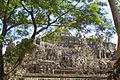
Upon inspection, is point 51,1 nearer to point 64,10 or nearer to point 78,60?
point 64,10

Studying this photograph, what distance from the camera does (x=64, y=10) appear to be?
27.7ft

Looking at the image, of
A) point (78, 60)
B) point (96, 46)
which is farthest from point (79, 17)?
point (96, 46)

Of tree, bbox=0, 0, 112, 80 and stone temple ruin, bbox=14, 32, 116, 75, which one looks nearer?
tree, bbox=0, 0, 112, 80

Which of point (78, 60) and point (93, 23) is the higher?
point (93, 23)

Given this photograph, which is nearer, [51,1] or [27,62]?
[51,1]

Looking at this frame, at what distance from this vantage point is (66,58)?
21375mm

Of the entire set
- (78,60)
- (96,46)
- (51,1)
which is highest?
(51,1)

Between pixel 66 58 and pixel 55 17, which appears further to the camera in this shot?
pixel 66 58

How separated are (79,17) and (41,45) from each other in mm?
14362

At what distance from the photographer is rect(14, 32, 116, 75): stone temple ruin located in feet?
58.1

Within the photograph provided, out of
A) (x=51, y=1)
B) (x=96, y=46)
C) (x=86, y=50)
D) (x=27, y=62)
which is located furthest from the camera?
(x=96, y=46)

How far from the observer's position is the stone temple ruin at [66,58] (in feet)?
58.1

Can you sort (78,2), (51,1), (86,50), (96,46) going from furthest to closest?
(96,46)
(86,50)
(78,2)
(51,1)

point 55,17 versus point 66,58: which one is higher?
point 55,17
